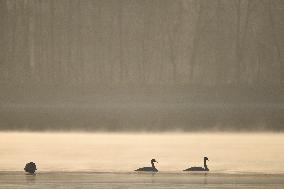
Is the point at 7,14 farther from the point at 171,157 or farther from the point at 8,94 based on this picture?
the point at 171,157

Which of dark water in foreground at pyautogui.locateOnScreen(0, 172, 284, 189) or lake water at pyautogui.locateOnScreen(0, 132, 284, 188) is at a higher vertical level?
lake water at pyautogui.locateOnScreen(0, 132, 284, 188)

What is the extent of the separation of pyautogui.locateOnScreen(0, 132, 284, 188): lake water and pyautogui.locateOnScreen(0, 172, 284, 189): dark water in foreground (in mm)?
18

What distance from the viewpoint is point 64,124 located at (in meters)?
12.4

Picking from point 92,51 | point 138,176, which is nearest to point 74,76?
point 92,51

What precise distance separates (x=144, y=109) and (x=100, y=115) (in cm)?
36

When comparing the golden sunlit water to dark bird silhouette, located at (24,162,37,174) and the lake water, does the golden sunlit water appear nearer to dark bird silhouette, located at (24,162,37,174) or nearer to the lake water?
the lake water

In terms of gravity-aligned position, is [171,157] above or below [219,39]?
below

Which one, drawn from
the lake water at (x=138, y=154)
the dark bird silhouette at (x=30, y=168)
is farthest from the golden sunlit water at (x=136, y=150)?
the dark bird silhouette at (x=30, y=168)

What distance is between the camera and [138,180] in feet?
36.3

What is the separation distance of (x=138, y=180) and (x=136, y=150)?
4.09ft

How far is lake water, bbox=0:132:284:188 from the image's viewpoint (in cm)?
1177

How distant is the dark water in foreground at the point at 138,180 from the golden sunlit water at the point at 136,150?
319mm

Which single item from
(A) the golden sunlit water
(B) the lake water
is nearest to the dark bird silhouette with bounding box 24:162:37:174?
(B) the lake water

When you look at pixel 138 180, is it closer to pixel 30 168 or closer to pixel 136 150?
pixel 30 168
